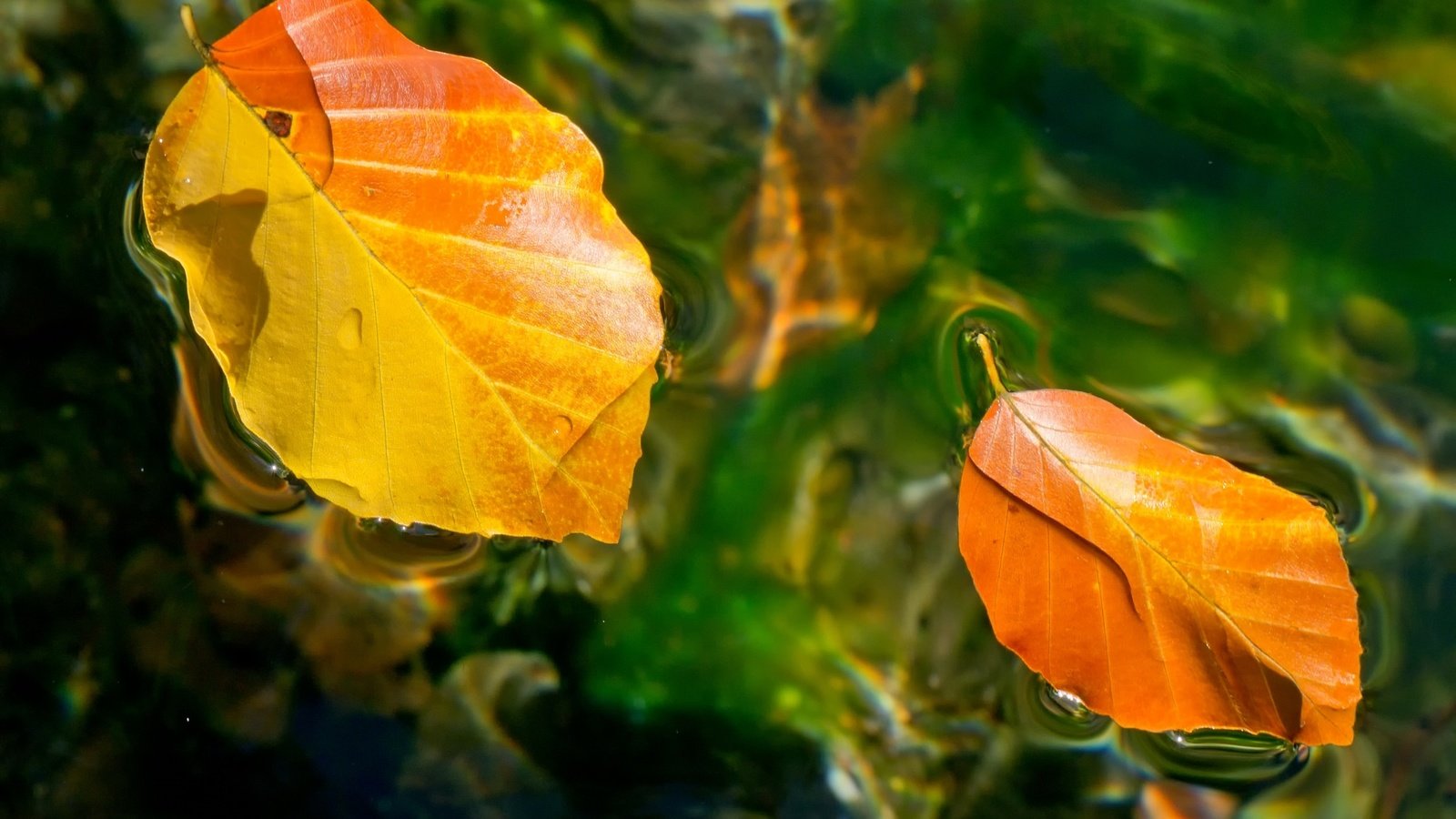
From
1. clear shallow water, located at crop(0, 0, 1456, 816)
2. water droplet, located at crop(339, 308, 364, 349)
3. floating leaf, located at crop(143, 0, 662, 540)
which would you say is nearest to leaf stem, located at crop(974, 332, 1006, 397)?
clear shallow water, located at crop(0, 0, 1456, 816)

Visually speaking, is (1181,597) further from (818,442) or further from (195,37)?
(195,37)

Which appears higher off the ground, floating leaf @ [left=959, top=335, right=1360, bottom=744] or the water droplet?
the water droplet

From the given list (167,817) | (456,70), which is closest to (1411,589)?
(456,70)

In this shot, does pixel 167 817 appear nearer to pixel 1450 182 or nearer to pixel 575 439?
pixel 575 439

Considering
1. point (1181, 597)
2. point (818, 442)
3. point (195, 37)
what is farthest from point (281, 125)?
point (1181, 597)

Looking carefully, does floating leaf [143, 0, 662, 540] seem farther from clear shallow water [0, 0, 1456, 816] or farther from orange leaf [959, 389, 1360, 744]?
orange leaf [959, 389, 1360, 744]

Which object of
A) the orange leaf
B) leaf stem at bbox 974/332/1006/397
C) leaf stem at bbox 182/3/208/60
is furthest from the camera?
leaf stem at bbox 974/332/1006/397
